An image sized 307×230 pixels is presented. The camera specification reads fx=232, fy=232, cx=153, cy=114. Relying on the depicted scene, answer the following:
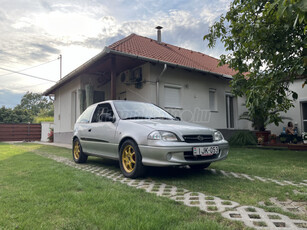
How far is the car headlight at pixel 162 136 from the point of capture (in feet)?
12.2

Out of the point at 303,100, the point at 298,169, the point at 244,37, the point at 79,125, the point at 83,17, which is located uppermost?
the point at 83,17

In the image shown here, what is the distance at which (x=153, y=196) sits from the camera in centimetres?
289

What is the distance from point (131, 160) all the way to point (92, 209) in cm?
172

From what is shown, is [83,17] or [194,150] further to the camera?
[83,17]

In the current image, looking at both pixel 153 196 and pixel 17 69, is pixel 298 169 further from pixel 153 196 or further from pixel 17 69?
pixel 17 69

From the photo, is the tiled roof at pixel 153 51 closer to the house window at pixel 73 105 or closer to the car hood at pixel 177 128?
the house window at pixel 73 105

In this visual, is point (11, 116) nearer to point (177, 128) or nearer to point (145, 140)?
point (145, 140)

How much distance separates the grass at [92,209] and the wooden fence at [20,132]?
786 inches

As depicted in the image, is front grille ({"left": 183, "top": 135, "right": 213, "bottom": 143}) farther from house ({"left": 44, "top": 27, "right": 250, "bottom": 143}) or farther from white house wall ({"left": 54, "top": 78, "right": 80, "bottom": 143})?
white house wall ({"left": 54, "top": 78, "right": 80, "bottom": 143})

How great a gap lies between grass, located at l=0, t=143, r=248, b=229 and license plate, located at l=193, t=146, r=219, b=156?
1.15 m

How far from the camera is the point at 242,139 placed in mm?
11836

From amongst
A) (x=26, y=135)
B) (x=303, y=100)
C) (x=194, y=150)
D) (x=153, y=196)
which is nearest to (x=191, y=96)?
(x=303, y=100)

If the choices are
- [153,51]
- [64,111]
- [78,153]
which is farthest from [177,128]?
[64,111]

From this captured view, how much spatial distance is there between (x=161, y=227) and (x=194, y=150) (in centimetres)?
193
